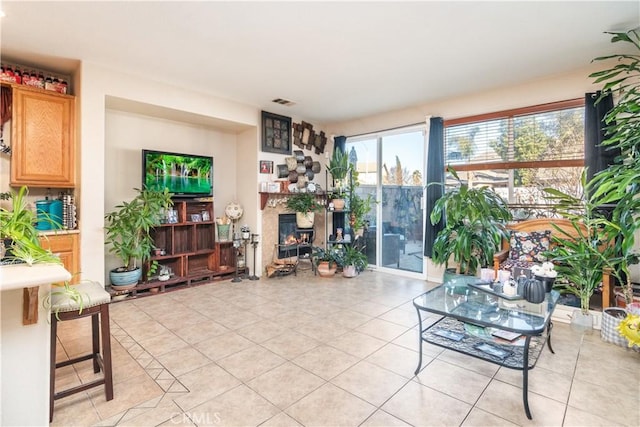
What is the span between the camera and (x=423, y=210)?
187 inches

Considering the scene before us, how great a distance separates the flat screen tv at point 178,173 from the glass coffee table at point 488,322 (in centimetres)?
345

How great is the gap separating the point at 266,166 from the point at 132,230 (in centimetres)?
211

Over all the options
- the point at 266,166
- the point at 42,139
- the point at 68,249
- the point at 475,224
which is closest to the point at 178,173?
the point at 266,166

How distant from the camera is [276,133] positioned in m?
5.05

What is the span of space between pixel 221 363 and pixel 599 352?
3.00 metres

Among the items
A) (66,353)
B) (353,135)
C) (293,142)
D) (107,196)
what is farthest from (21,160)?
(353,135)

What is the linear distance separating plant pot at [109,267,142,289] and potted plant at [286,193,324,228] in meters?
2.36

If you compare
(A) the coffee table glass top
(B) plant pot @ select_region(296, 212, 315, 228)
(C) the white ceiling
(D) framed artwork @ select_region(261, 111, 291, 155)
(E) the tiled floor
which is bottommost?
(E) the tiled floor

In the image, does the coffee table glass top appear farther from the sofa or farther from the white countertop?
the white countertop

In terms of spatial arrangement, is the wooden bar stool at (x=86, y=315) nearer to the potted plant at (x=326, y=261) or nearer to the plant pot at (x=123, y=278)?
the plant pot at (x=123, y=278)

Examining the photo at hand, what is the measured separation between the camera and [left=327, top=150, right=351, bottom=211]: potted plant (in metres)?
5.20

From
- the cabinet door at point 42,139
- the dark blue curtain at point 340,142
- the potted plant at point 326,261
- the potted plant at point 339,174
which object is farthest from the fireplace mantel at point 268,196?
the cabinet door at point 42,139

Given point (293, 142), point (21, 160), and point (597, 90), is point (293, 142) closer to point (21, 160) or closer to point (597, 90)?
point (21, 160)

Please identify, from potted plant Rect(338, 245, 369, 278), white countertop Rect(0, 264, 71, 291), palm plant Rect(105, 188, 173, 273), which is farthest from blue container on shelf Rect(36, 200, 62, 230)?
potted plant Rect(338, 245, 369, 278)
